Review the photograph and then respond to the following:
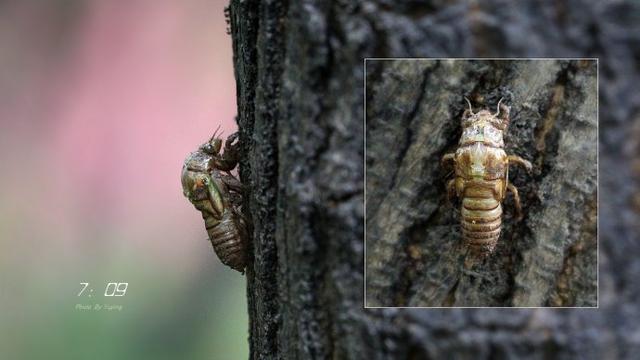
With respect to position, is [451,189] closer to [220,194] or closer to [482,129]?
[482,129]

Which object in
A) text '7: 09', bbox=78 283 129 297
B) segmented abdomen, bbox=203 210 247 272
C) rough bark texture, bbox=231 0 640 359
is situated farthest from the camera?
text '7: 09', bbox=78 283 129 297

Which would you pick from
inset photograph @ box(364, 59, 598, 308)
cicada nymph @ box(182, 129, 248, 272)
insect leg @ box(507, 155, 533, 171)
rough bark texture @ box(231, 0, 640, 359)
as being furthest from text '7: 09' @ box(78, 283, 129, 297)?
insect leg @ box(507, 155, 533, 171)

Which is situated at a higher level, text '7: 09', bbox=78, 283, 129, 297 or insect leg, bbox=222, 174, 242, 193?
insect leg, bbox=222, 174, 242, 193

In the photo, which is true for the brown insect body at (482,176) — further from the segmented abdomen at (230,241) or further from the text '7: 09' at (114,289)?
the text '7: 09' at (114,289)

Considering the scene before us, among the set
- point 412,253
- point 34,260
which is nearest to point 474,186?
point 412,253

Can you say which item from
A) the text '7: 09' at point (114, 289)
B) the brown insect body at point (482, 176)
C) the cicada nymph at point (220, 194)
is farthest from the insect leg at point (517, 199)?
the text '7: 09' at point (114, 289)

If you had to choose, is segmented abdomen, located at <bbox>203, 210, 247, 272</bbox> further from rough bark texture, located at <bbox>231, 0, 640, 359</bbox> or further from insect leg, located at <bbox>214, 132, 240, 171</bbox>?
rough bark texture, located at <bbox>231, 0, 640, 359</bbox>

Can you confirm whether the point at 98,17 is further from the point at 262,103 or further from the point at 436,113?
the point at 436,113
